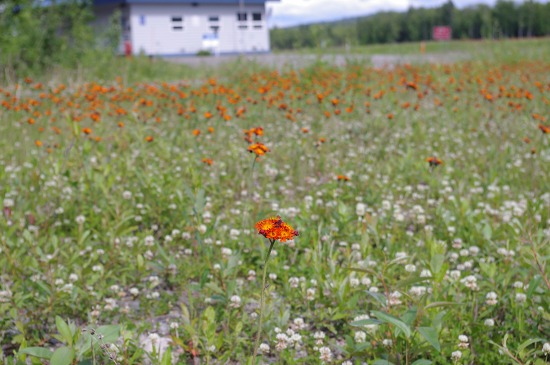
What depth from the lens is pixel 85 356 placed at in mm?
2102

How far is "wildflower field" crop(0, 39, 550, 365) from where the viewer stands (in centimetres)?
233

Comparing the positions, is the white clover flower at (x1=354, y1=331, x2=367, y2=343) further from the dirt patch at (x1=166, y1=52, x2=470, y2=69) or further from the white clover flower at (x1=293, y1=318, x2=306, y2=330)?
the dirt patch at (x1=166, y1=52, x2=470, y2=69)

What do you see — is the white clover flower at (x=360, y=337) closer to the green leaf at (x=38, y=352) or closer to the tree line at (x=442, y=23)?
the green leaf at (x=38, y=352)

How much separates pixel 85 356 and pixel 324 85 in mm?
6354

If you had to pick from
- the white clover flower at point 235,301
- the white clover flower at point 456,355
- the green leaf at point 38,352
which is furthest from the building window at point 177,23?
the green leaf at point 38,352

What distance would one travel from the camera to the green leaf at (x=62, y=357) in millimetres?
1668

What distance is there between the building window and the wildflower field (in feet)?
83.3

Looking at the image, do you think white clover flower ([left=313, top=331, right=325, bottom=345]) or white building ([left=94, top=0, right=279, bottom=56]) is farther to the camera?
white building ([left=94, top=0, right=279, bottom=56])

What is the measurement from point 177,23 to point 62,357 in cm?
3087

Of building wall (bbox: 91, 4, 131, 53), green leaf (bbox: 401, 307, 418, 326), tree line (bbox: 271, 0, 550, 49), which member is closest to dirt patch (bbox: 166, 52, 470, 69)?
green leaf (bbox: 401, 307, 418, 326)

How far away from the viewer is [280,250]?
10.9ft

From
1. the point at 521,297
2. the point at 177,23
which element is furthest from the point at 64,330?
the point at 177,23

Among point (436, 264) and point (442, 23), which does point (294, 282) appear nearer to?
point (436, 264)

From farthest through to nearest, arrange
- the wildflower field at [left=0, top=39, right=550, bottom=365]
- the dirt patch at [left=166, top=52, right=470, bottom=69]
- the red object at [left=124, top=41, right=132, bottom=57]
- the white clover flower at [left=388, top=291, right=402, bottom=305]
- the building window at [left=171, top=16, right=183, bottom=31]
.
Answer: the building window at [left=171, top=16, right=183, bottom=31] → the red object at [left=124, top=41, right=132, bottom=57] → the dirt patch at [left=166, top=52, right=470, bottom=69] → the white clover flower at [left=388, top=291, right=402, bottom=305] → the wildflower field at [left=0, top=39, right=550, bottom=365]
